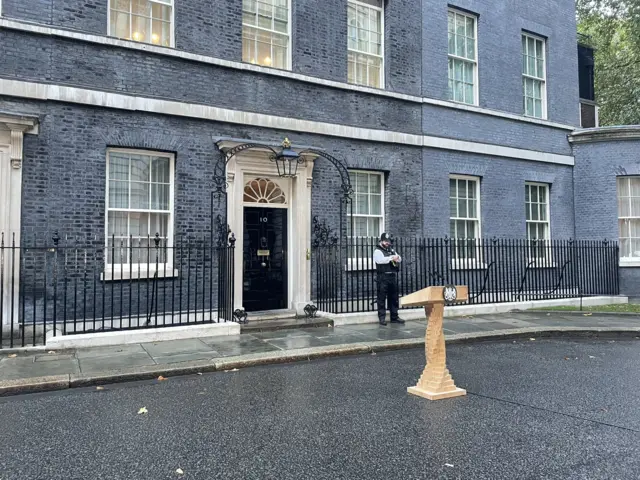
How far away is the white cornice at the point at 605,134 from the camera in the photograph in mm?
14594

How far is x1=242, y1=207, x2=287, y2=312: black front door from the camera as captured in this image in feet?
33.8

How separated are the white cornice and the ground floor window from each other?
12.2m

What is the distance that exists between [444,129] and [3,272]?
1015cm

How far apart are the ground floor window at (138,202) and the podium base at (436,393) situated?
17.6 ft

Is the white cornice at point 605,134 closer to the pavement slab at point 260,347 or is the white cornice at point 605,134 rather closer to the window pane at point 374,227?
the pavement slab at point 260,347

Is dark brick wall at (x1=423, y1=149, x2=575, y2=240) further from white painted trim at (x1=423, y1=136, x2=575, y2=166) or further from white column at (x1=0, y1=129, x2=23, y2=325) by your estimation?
white column at (x1=0, y1=129, x2=23, y2=325)

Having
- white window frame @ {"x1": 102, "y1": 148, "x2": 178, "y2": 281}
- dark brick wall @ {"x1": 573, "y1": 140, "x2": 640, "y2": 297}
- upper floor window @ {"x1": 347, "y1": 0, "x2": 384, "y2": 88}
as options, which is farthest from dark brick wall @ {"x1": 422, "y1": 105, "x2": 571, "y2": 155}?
white window frame @ {"x1": 102, "y1": 148, "x2": 178, "y2": 281}

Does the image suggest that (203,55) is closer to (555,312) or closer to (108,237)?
(108,237)

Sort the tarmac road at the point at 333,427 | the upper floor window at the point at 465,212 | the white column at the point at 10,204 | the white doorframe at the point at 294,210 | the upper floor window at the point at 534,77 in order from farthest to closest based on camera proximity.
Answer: the upper floor window at the point at 534,77 < the upper floor window at the point at 465,212 < the white doorframe at the point at 294,210 < the white column at the point at 10,204 < the tarmac road at the point at 333,427

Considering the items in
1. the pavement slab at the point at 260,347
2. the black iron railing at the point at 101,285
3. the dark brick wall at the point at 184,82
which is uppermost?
the dark brick wall at the point at 184,82

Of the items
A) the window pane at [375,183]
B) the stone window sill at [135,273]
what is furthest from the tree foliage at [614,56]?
the stone window sill at [135,273]

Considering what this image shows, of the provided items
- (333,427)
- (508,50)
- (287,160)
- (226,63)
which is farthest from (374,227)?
(333,427)

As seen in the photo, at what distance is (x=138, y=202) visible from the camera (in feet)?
30.4

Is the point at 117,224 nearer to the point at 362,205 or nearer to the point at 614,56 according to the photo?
the point at 362,205
